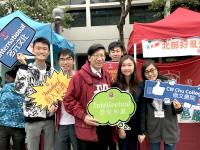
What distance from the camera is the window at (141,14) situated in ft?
68.8

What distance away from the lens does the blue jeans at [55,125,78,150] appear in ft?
14.1

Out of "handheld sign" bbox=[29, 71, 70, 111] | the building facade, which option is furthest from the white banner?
the building facade

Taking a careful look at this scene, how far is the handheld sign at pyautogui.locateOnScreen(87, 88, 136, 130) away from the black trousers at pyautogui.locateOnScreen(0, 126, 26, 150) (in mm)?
1850

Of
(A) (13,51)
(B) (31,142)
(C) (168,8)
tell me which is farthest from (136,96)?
(C) (168,8)

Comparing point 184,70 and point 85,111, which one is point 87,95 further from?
point 184,70

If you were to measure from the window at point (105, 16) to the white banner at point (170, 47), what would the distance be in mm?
16517

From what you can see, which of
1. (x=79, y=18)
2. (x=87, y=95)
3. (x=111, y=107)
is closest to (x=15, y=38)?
(x=87, y=95)

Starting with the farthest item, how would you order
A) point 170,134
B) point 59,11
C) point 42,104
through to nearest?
point 59,11
point 170,134
point 42,104

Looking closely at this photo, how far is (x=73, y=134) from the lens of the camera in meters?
4.29

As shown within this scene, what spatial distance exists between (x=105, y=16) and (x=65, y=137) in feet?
59.6

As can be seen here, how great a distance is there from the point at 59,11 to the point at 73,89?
5614mm

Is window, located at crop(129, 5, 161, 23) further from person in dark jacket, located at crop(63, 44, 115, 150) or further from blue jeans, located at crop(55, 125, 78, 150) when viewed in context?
person in dark jacket, located at crop(63, 44, 115, 150)

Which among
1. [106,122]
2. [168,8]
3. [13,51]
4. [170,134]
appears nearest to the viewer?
[106,122]

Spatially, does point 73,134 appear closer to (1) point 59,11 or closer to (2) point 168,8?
(1) point 59,11
